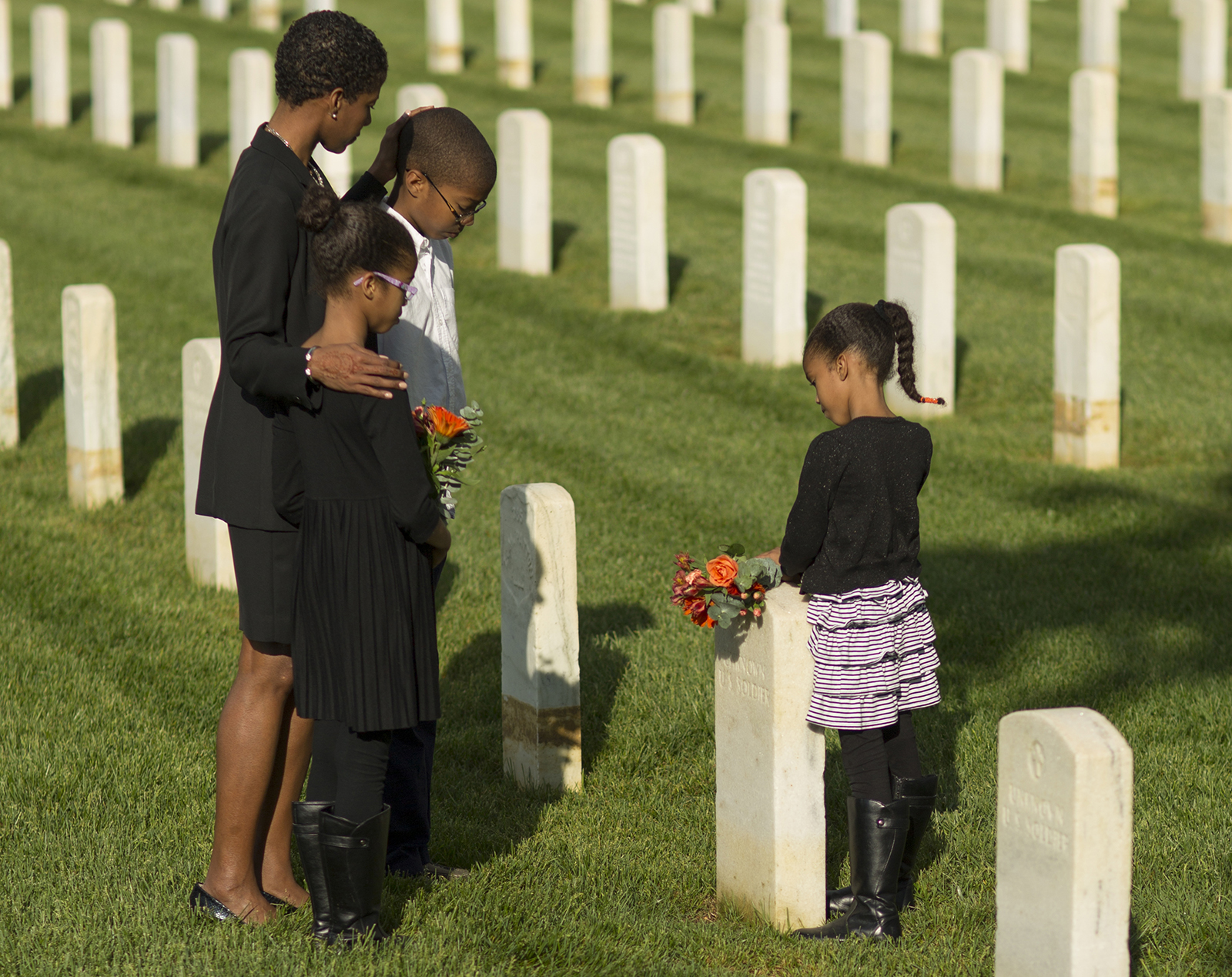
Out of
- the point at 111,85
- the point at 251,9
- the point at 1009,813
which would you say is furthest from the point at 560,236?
the point at 251,9

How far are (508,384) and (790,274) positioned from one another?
1.95 m

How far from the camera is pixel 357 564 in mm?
3457

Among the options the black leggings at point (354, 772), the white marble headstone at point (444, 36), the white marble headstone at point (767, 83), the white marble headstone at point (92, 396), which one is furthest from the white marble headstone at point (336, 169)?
the black leggings at point (354, 772)

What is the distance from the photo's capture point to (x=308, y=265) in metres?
3.62

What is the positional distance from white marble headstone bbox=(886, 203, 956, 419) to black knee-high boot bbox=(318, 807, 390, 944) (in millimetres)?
5806

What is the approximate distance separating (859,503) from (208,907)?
1.93m

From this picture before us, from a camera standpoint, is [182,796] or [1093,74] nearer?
[182,796]

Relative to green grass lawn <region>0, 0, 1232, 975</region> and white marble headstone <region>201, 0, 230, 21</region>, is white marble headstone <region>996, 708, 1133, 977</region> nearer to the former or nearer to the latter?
green grass lawn <region>0, 0, 1232, 975</region>

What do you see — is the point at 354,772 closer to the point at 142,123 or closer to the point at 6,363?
the point at 6,363

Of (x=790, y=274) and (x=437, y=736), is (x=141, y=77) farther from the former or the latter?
(x=437, y=736)

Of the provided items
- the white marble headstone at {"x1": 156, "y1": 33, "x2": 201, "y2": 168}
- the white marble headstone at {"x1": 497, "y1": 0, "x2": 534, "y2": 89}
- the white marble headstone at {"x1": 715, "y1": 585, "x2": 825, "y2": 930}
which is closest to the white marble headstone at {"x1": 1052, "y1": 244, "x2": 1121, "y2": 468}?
the white marble headstone at {"x1": 715, "y1": 585, "x2": 825, "y2": 930}

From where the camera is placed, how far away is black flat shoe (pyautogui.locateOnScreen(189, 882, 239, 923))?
3.68 metres

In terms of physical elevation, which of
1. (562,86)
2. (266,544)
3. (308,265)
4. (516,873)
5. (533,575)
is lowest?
(516,873)

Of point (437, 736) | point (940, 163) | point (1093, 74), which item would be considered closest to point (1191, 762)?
point (437, 736)
